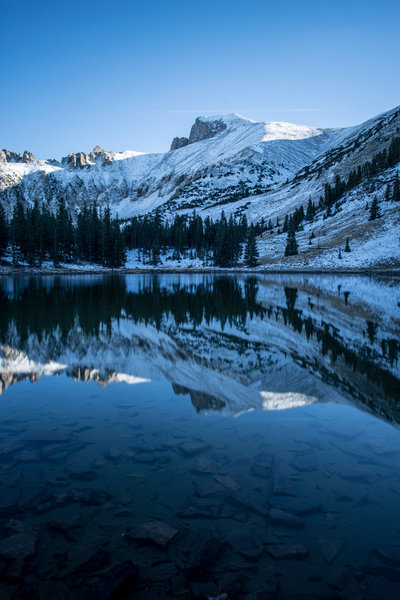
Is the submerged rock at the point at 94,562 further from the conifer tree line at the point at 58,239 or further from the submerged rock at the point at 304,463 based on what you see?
the conifer tree line at the point at 58,239

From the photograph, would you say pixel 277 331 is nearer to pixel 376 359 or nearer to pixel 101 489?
pixel 376 359

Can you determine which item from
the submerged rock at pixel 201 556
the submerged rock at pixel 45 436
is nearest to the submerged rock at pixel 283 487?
the submerged rock at pixel 201 556

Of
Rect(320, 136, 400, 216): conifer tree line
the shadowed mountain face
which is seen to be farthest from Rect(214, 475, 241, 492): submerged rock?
Rect(320, 136, 400, 216): conifer tree line

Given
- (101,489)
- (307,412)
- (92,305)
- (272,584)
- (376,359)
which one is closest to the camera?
(272,584)

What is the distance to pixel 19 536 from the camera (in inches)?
173

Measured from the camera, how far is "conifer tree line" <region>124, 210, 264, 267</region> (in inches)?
4358

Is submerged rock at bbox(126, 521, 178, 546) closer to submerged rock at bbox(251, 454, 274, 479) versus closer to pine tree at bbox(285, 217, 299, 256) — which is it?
submerged rock at bbox(251, 454, 274, 479)

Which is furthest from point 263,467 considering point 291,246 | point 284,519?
point 291,246

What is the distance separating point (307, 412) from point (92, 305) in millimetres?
21064

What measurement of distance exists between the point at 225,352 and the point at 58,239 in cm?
9216

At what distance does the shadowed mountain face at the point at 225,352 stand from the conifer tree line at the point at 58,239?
74861 mm

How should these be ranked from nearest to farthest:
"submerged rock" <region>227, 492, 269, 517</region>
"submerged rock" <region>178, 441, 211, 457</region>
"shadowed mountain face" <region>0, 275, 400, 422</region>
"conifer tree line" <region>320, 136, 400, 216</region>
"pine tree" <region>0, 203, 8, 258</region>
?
"submerged rock" <region>227, 492, 269, 517</region> → "submerged rock" <region>178, 441, 211, 457</region> → "shadowed mountain face" <region>0, 275, 400, 422</region> → "pine tree" <region>0, 203, 8, 258</region> → "conifer tree line" <region>320, 136, 400, 216</region>

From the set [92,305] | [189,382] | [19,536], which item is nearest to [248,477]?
[19,536]

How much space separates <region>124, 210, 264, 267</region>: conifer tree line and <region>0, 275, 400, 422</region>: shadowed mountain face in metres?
84.5
